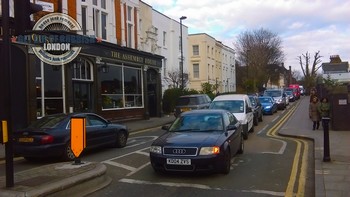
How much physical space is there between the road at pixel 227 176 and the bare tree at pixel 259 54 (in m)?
63.3

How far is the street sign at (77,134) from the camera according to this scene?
887 cm

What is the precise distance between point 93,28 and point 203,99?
8.18 meters

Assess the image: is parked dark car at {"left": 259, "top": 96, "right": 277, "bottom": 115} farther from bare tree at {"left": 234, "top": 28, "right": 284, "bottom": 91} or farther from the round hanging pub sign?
bare tree at {"left": 234, "top": 28, "right": 284, "bottom": 91}

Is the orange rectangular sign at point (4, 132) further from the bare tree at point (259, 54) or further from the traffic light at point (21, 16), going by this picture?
the bare tree at point (259, 54)

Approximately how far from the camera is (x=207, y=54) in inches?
2297

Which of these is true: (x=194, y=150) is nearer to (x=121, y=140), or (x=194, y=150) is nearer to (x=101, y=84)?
(x=121, y=140)

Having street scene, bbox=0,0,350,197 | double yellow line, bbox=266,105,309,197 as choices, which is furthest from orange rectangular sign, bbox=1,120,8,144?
double yellow line, bbox=266,105,309,197

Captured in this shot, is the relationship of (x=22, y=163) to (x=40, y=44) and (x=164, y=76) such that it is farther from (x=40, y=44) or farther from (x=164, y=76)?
(x=164, y=76)

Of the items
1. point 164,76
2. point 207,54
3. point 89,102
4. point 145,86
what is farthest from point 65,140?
point 207,54

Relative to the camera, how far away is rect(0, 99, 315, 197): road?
24.8 feet

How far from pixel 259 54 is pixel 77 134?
7182 centimetres

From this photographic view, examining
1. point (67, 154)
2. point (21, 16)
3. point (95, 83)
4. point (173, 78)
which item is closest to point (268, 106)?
point (173, 78)

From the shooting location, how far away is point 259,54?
255 ft

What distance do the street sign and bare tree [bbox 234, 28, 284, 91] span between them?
66.8 meters
